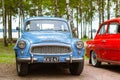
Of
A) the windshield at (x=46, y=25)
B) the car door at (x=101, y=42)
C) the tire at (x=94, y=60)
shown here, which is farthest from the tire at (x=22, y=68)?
the tire at (x=94, y=60)

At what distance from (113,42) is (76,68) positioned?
1.95m

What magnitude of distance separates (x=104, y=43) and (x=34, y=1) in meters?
29.7

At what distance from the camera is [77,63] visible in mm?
11516

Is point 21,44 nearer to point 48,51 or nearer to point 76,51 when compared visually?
point 48,51

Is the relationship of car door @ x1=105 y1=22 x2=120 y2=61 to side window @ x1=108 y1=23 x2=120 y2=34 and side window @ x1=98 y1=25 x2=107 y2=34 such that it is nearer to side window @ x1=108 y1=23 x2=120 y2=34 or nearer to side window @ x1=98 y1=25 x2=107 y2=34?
side window @ x1=108 y1=23 x2=120 y2=34

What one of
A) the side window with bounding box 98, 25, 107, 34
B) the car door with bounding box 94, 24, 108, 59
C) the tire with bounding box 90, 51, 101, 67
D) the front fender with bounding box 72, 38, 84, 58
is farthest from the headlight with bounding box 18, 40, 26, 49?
the tire with bounding box 90, 51, 101, 67

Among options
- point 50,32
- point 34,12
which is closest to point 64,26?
point 50,32

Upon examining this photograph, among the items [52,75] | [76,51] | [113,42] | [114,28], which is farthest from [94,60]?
[76,51]

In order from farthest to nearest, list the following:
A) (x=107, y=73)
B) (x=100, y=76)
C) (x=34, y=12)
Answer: (x=34, y=12) < (x=107, y=73) < (x=100, y=76)

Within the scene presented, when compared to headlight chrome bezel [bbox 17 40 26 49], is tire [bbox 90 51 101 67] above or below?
below

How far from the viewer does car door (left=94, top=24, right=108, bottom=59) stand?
1360 centimetres

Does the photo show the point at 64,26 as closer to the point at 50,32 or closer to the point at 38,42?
the point at 50,32

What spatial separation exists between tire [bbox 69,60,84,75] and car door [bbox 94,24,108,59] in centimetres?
212

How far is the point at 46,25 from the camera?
12.9 m
